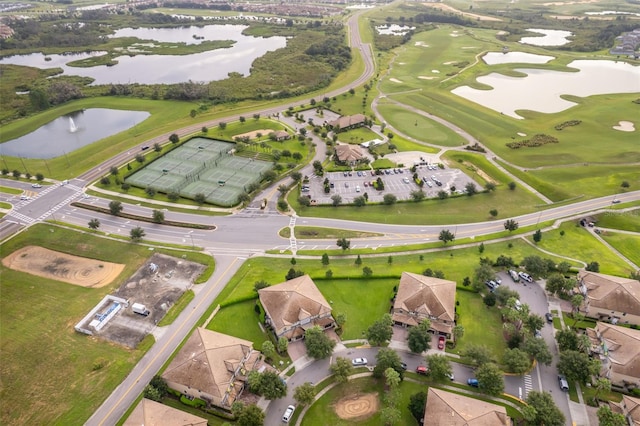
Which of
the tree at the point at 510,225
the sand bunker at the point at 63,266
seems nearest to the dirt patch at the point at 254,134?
the sand bunker at the point at 63,266

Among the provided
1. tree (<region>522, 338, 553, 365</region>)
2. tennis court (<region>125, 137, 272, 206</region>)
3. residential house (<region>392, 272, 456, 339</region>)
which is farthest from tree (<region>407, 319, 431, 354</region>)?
tennis court (<region>125, 137, 272, 206</region>)

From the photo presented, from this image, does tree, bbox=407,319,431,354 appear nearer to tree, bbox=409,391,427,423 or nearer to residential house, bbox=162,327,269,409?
tree, bbox=409,391,427,423

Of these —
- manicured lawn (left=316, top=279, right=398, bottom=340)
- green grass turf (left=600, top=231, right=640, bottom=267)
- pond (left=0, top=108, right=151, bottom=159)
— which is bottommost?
green grass turf (left=600, top=231, right=640, bottom=267)

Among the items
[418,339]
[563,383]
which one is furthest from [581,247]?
[418,339]

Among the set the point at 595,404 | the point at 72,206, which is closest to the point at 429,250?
the point at 595,404

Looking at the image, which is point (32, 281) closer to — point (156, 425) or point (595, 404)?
point (156, 425)

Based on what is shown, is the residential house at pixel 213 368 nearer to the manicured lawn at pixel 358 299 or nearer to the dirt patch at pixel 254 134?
the manicured lawn at pixel 358 299

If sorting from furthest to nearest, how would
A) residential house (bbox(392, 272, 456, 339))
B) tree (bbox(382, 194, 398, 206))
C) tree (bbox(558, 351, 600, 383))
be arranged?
tree (bbox(382, 194, 398, 206)) < residential house (bbox(392, 272, 456, 339)) < tree (bbox(558, 351, 600, 383))
